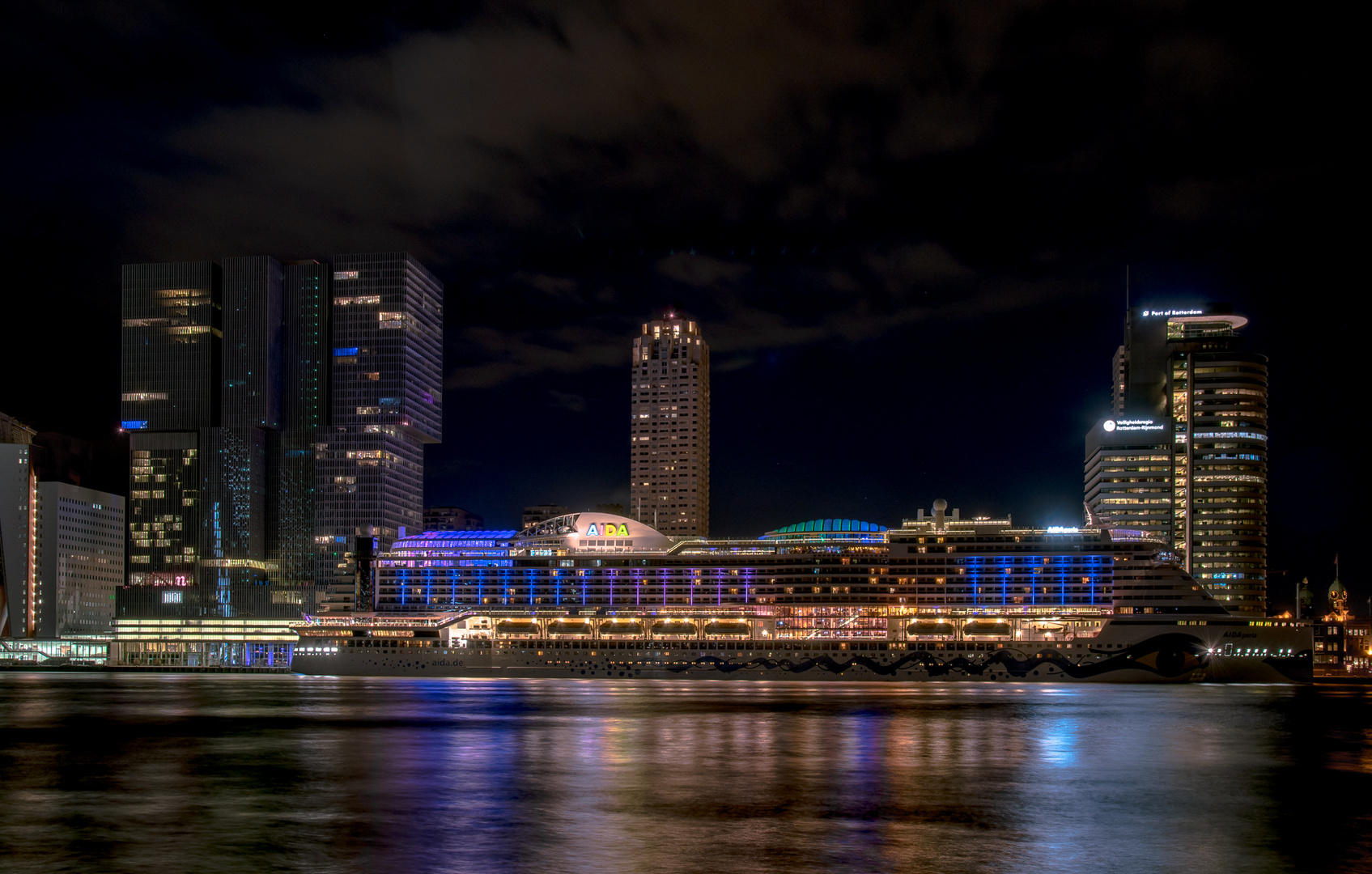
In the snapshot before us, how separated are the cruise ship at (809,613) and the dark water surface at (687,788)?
112 ft

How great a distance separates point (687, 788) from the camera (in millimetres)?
44906

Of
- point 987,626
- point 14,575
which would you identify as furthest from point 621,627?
point 14,575

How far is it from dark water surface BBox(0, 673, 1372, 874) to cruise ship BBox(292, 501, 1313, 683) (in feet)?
112

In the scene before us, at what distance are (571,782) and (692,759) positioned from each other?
7965mm

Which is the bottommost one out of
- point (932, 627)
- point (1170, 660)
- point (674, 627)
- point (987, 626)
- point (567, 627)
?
point (1170, 660)

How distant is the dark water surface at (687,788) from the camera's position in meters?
34.2

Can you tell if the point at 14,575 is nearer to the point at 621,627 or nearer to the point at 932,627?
the point at 621,627

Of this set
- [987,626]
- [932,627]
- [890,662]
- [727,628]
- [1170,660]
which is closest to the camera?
[1170,660]

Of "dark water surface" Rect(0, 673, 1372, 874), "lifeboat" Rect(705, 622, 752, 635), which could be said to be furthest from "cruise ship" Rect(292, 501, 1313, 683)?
"dark water surface" Rect(0, 673, 1372, 874)

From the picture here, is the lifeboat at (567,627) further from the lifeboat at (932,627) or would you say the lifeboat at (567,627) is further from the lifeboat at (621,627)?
the lifeboat at (932,627)

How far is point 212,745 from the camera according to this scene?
2442 inches

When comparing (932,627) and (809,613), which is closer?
(932,627)

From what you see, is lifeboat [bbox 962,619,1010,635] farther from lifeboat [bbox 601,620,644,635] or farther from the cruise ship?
lifeboat [bbox 601,620,644,635]

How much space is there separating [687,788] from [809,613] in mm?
88522
